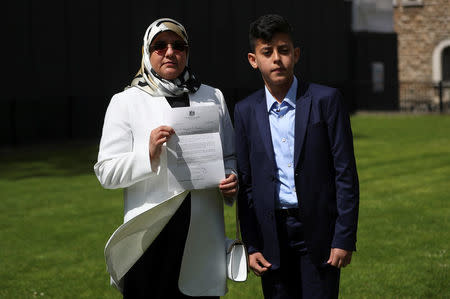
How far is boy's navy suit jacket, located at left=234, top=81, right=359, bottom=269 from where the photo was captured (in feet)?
11.6

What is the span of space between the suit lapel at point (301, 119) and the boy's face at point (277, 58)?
132 mm

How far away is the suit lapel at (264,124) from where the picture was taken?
3.63 meters

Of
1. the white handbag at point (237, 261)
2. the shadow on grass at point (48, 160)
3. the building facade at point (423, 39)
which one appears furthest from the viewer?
the building facade at point (423, 39)

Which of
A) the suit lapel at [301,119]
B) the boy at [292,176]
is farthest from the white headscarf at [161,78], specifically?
the suit lapel at [301,119]

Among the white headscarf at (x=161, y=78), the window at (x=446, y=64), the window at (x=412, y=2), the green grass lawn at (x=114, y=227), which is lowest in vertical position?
the green grass lawn at (x=114, y=227)

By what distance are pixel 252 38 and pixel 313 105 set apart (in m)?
0.48

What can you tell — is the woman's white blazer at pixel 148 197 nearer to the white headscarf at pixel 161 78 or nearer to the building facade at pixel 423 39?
the white headscarf at pixel 161 78

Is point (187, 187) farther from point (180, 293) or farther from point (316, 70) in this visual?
point (316, 70)

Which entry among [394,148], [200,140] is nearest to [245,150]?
[200,140]

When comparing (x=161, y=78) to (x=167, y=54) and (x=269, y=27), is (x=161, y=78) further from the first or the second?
(x=269, y=27)

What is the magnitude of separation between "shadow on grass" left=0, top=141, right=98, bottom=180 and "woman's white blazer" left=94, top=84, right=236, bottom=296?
10897 mm

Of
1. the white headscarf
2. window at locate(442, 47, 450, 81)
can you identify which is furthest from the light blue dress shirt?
window at locate(442, 47, 450, 81)

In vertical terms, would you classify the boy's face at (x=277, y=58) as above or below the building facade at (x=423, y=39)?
below

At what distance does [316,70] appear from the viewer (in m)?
29.4
